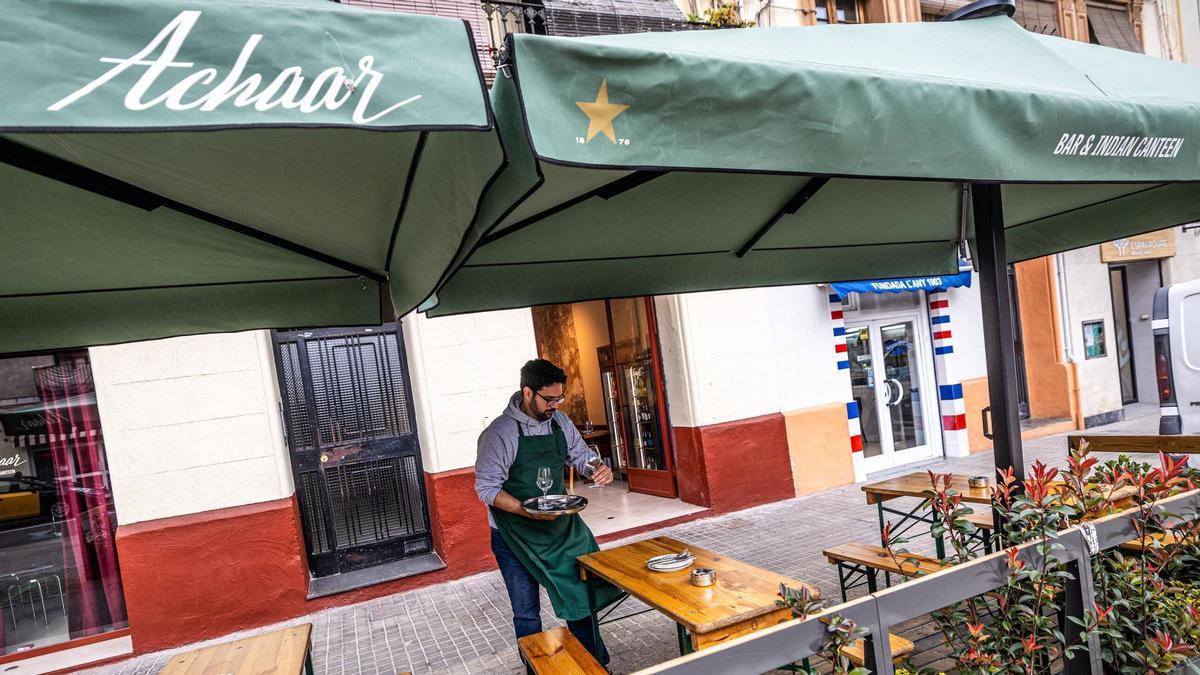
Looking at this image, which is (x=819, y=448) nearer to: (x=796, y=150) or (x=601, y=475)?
(x=601, y=475)

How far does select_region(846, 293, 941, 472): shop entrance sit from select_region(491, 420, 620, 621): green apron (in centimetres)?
627

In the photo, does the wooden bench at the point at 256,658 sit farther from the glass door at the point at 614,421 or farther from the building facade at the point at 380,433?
the glass door at the point at 614,421

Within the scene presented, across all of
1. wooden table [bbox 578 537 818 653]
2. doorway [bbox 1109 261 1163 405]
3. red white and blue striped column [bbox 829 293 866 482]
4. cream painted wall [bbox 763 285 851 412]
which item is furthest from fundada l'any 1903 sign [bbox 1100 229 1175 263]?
wooden table [bbox 578 537 818 653]

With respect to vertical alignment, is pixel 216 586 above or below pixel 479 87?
below

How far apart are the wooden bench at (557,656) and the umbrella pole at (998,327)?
6.16 feet

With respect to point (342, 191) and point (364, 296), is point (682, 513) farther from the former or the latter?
point (342, 191)

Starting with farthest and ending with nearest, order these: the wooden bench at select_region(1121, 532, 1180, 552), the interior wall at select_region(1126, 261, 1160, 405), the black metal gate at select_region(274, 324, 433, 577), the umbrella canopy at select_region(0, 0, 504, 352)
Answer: the interior wall at select_region(1126, 261, 1160, 405) → the black metal gate at select_region(274, 324, 433, 577) → the wooden bench at select_region(1121, 532, 1180, 552) → the umbrella canopy at select_region(0, 0, 504, 352)

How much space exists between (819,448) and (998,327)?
18.3ft

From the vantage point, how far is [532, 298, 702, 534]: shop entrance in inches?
313

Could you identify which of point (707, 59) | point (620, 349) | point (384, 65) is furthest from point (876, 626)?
point (620, 349)

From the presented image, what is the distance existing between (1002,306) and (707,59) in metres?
A: 1.88

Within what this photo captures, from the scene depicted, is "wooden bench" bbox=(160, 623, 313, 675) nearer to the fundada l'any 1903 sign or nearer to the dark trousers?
the dark trousers

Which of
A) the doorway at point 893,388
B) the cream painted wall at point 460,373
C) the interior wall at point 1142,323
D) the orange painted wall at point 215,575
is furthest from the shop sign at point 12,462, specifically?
the interior wall at point 1142,323

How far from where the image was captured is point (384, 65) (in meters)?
1.21
